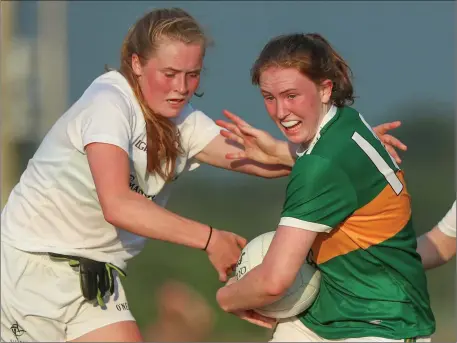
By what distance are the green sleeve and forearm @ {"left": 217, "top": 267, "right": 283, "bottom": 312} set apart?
0.24 metres

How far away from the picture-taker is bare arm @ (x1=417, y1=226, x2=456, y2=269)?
177 inches

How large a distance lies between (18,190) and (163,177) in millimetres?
698

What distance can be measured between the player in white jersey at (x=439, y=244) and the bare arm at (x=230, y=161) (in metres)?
0.75

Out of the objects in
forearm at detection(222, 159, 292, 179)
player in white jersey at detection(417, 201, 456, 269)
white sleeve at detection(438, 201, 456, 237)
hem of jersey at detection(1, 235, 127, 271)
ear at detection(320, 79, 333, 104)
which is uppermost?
ear at detection(320, 79, 333, 104)

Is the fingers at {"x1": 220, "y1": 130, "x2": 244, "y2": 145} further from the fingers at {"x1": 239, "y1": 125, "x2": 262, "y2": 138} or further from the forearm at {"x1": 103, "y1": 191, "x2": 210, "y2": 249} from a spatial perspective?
the forearm at {"x1": 103, "y1": 191, "x2": 210, "y2": 249}

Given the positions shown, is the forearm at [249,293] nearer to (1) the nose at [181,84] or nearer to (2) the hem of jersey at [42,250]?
(2) the hem of jersey at [42,250]

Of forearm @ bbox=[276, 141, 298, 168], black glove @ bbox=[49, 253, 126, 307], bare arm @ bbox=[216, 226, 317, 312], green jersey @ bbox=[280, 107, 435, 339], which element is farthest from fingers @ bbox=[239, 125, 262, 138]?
bare arm @ bbox=[216, 226, 317, 312]

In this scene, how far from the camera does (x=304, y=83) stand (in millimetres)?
3762

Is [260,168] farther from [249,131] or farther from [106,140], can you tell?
[106,140]

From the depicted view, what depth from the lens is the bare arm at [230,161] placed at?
466 centimetres

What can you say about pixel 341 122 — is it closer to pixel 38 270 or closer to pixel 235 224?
pixel 38 270

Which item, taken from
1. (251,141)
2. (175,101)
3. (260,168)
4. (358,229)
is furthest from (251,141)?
(358,229)

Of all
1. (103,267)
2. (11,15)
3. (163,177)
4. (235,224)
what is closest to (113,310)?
(103,267)

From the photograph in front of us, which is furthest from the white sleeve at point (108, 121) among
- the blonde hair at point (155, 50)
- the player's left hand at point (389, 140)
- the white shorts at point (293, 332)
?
the player's left hand at point (389, 140)
